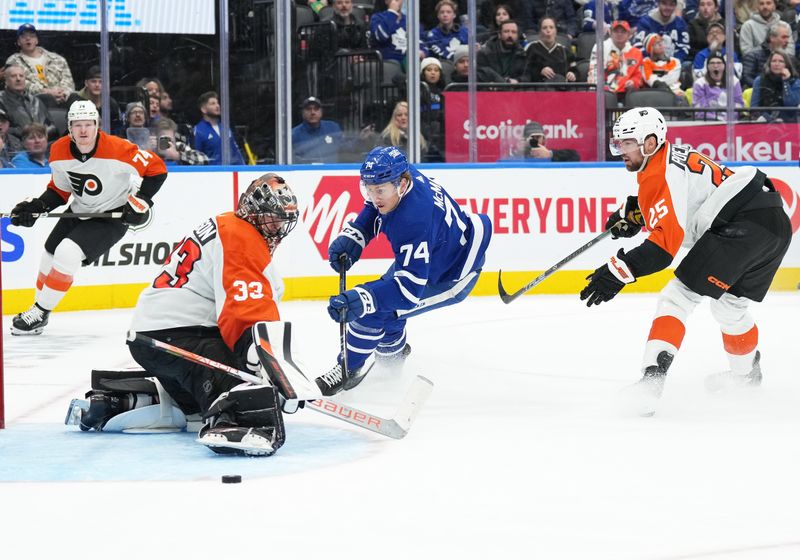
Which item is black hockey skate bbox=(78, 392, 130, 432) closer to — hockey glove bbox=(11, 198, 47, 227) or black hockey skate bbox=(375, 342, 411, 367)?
black hockey skate bbox=(375, 342, 411, 367)

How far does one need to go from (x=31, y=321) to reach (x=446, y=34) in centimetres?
332

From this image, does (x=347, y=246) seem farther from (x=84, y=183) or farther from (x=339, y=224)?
(x=339, y=224)

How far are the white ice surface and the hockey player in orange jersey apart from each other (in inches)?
3.3

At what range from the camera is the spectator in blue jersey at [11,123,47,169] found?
719cm

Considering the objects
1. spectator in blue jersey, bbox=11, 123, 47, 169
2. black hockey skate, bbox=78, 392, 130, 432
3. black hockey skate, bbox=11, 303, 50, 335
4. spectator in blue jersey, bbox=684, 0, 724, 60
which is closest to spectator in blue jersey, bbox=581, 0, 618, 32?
spectator in blue jersey, bbox=684, 0, 724, 60

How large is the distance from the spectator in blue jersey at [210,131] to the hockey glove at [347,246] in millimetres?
3184

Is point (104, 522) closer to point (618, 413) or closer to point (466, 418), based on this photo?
point (466, 418)

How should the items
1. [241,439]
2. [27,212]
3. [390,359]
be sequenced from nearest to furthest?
[241,439] → [390,359] → [27,212]

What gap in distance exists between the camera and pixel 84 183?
21.1 feet

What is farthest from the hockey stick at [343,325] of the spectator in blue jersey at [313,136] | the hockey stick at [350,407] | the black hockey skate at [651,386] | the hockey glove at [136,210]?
the spectator in blue jersey at [313,136]

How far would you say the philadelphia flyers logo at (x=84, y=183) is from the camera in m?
6.44

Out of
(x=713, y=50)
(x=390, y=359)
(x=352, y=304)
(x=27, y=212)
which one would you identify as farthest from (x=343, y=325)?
(x=713, y=50)

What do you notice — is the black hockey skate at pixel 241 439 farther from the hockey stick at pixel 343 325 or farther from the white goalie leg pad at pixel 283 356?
the hockey stick at pixel 343 325

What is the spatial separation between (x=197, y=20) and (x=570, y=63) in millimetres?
2470
